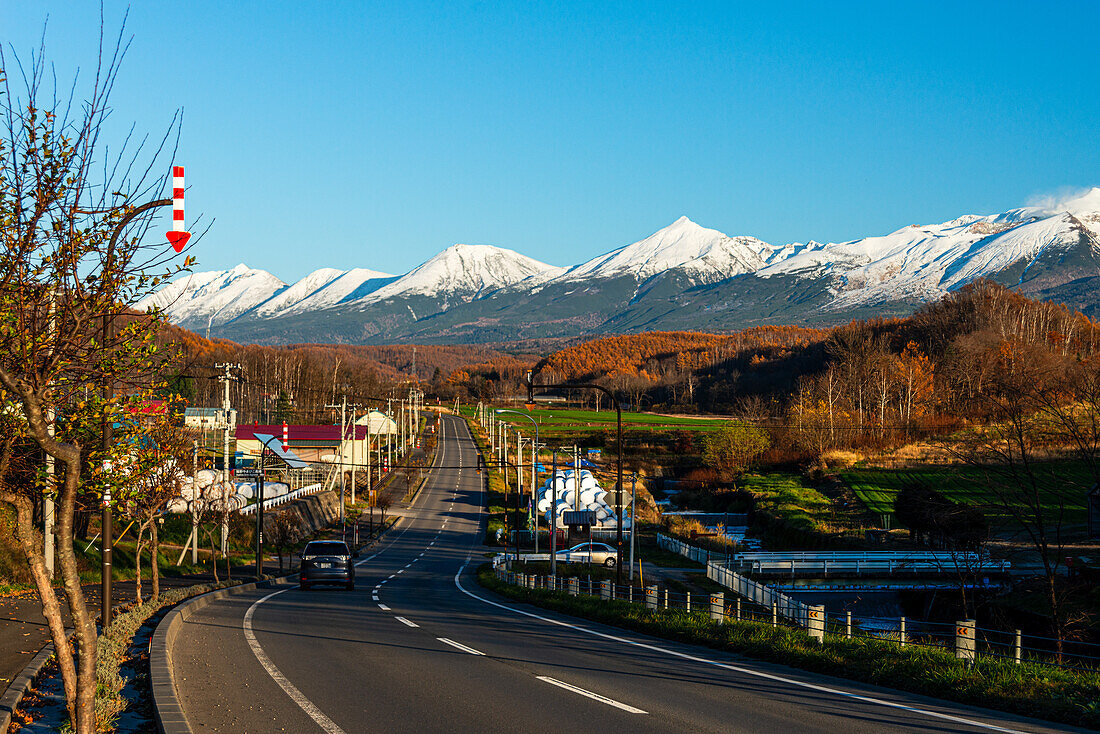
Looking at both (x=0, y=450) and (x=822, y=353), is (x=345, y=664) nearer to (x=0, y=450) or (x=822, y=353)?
(x=0, y=450)

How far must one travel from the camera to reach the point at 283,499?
66938 mm

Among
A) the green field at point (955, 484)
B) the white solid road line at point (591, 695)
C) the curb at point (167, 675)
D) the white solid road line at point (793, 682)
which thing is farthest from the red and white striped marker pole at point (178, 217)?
the green field at point (955, 484)

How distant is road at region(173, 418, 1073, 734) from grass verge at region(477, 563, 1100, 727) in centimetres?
44

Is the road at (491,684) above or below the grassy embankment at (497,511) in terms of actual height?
above

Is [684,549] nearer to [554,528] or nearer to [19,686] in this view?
[554,528]

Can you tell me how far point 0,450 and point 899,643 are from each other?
40.0ft

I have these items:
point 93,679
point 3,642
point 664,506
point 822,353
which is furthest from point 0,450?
point 822,353

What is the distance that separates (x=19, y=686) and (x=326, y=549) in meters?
20.5

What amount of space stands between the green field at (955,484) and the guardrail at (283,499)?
41169 millimetres

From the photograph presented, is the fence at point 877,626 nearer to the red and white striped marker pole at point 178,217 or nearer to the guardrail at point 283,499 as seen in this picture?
the red and white striped marker pole at point 178,217

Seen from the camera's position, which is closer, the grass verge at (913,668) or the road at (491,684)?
the road at (491,684)

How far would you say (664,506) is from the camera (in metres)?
83.9

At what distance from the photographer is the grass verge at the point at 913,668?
9.88m

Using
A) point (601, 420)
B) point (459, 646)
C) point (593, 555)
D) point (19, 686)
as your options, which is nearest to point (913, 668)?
point (459, 646)
